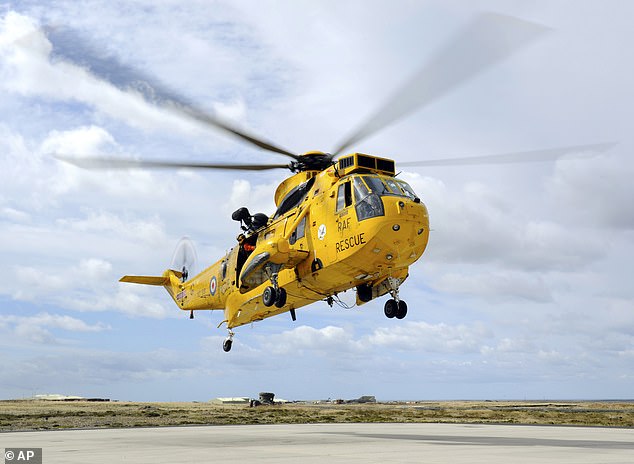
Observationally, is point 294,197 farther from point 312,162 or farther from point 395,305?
point 395,305

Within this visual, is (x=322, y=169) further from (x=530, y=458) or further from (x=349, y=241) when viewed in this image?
(x=530, y=458)

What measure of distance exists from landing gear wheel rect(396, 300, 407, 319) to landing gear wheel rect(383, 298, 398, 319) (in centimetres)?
12

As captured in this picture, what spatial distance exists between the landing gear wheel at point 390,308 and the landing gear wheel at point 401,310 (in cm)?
12

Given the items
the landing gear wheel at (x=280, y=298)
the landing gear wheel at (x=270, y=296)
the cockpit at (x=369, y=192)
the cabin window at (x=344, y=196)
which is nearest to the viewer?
the cockpit at (x=369, y=192)

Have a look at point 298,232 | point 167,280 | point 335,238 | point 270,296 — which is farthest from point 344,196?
point 167,280

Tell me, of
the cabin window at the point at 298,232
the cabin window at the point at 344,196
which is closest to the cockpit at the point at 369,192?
the cabin window at the point at 344,196

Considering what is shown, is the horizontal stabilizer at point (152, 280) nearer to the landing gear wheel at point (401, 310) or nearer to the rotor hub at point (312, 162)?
the rotor hub at point (312, 162)

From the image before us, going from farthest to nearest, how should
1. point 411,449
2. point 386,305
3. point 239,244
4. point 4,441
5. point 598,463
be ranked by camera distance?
point 239,244 → point 386,305 → point 4,441 → point 411,449 → point 598,463

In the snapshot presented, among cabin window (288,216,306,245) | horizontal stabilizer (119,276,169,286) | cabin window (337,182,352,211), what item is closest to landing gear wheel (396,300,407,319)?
cabin window (337,182,352,211)

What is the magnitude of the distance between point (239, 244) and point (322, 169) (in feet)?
19.7

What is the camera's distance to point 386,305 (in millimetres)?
25094

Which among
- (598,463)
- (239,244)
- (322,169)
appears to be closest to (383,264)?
(322,169)

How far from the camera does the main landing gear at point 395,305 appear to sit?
24.8 m

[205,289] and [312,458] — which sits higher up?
[205,289]
